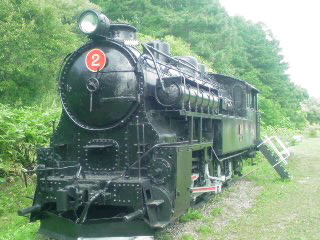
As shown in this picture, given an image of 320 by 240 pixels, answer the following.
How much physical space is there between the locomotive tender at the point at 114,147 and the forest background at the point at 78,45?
2197mm

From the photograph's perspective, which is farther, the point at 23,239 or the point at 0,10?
the point at 0,10

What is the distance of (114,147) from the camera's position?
580cm

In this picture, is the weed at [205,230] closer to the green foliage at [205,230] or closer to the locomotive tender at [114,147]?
the green foliage at [205,230]

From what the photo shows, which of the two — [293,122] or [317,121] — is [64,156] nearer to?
[293,122]

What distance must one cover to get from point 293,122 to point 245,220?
35.8 meters

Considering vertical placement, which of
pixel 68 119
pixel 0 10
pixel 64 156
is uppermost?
pixel 0 10

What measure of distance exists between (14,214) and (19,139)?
2.02m

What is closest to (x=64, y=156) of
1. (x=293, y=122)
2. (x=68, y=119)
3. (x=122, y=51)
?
(x=68, y=119)

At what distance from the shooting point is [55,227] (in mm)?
5516

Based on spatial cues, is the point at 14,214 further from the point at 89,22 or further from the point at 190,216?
the point at 89,22

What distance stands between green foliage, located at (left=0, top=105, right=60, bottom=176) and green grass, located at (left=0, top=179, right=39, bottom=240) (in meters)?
0.45

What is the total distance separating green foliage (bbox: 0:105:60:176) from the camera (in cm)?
860

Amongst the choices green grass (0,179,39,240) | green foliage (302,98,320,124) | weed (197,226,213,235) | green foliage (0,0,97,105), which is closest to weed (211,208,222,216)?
weed (197,226,213,235)

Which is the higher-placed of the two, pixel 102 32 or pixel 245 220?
pixel 102 32
